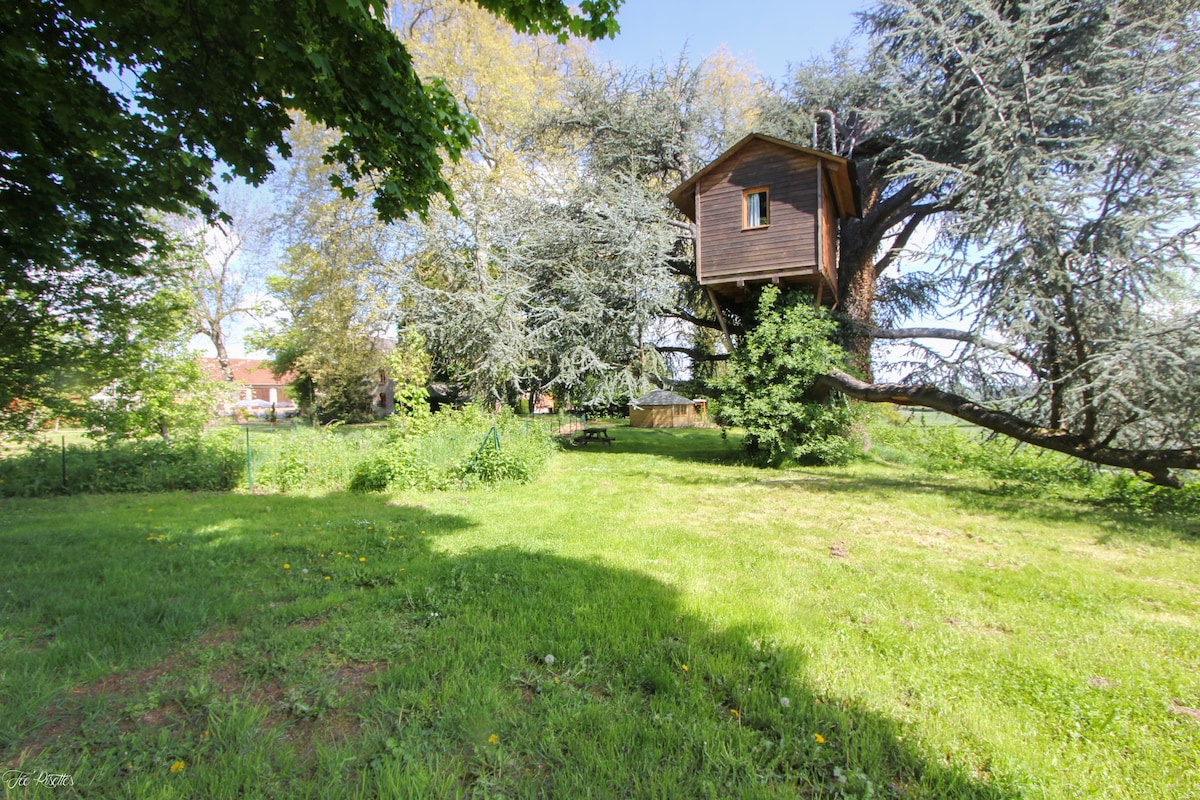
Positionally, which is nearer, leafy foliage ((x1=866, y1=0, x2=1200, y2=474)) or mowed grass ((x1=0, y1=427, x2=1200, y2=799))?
mowed grass ((x1=0, y1=427, x2=1200, y2=799))

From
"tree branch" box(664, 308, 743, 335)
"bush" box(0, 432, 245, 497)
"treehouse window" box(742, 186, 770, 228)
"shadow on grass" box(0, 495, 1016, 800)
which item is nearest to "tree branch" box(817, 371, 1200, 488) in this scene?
"treehouse window" box(742, 186, 770, 228)

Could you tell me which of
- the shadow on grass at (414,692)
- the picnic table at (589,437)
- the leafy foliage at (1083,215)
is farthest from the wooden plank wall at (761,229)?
the shadow on grass at (414,692)

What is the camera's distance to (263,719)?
2.58 meters

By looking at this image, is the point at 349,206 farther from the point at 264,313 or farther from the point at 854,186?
the point at 854,186

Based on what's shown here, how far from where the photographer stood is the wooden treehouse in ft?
40.5

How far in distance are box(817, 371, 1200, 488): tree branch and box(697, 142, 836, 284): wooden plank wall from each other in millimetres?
3276

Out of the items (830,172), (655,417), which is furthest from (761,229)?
(655,417)

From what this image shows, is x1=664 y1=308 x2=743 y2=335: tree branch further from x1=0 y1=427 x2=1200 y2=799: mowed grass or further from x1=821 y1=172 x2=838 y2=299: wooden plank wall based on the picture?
x1=0 y1=427 x2=1200 y2=799: mowed grass

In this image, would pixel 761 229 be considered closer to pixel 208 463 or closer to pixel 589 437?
pixel 589 437

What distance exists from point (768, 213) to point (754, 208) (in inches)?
17.8

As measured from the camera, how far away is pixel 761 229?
13.0 metres

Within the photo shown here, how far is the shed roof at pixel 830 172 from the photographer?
1216 centimetres

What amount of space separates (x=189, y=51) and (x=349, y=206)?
17.3 m

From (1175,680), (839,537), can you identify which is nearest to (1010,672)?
(1175,680)
